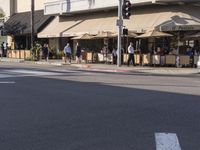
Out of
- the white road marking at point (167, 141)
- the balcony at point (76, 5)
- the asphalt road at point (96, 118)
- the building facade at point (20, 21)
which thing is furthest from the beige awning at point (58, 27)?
the white road marking at point (167, 141)

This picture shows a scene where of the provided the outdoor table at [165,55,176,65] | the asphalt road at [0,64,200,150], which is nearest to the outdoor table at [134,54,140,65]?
the outdoor table at [165,55,176,65]

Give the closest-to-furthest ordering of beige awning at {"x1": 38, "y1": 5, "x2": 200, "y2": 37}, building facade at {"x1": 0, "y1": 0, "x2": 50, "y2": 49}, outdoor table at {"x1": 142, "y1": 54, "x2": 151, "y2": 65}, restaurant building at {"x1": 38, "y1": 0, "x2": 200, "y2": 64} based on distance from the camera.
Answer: beige awning at {"x1": 38, "y1": 5, "x2": 200, "y2": 37} → restaurant building at {"x1": 38, "y1": 0, "x2": 200, "y2": 64} → outdoor table at {"x1": 142, "y1": 54, "x2": 151, "y2": 65} → building facade at {"x1": 0, "y1": 0, "x2": 50, "y2": 49}

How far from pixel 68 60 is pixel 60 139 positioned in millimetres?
33511

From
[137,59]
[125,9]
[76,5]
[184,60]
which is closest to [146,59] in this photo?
[137,59]

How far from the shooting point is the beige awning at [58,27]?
46000mm

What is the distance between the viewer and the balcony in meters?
39.2

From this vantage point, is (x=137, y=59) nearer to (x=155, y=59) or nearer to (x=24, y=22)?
(x=155, y=59)

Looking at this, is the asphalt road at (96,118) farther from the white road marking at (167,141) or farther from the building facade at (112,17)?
the building facade at (112,17)

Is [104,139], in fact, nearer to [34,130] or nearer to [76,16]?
[34,130]

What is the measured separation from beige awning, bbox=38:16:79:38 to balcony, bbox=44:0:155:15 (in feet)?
4.96

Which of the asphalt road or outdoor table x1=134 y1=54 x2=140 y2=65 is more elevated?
outdoor table x1=134 y1=54 x2=140 y2=65

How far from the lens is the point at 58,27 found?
156ft

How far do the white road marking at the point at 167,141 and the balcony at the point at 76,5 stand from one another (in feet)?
90.0

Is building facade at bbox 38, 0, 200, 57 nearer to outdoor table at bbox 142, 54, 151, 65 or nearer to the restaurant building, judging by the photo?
the restaurant building
